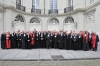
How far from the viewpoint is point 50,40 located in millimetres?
14977

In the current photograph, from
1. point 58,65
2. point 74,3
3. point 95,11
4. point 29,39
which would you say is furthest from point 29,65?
point 74,3

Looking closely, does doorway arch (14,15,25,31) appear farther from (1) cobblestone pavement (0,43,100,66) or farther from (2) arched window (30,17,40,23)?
(1) cobblestone pavement (0,43,100,66)

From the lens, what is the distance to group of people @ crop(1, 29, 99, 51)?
1420cm

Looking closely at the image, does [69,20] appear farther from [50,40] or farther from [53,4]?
[50,40]

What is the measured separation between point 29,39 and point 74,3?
49.5 feet

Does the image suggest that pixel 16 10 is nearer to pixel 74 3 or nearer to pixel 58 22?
pixel 58 22

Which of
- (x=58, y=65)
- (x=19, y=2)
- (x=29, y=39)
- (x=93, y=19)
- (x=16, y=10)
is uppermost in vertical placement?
(x=19, y=2)

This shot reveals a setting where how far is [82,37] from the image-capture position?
1444cm

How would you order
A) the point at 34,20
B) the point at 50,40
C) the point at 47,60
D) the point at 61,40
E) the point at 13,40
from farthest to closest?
the point at 34,20 → the point at 13,40 → the point at 50,40 → the point at 61,40 → the point at 47,60

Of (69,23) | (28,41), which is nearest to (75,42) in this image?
(28,41)

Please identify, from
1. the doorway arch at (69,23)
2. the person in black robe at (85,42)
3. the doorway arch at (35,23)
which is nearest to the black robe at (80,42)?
the person in black robe at (85,42)

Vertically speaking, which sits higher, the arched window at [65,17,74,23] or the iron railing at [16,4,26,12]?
the iron railing at [16,4,26,12]

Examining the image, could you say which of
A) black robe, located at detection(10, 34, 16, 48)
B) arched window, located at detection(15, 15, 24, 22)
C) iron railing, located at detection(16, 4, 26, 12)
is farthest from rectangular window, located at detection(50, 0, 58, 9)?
black robe, located at detection(10, 34, 16, 48)

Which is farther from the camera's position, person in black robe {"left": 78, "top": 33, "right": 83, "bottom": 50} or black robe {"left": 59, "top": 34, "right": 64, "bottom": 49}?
black robe {"left": 59, "top": 34, "right": 64, "bottom": 49}
